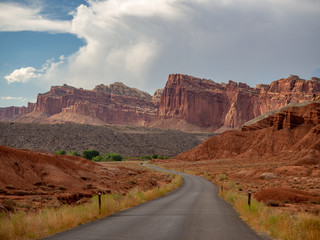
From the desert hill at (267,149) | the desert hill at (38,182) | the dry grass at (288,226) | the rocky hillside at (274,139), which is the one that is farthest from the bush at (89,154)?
the dry grass at (288,226)

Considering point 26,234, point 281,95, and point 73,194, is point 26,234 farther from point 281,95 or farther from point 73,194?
point 281,95

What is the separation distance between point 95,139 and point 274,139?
7035 centimetres

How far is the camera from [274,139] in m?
89.9

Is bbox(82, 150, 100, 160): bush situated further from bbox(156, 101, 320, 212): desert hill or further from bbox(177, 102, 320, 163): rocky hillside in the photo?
bbox(177, 102, 320, 163): rocky hillside

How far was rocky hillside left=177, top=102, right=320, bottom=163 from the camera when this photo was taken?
7950cm

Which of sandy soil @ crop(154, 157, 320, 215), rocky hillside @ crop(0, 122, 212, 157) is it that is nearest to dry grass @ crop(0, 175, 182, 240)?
sandy soil @ crop(154, 157, 320, 215)

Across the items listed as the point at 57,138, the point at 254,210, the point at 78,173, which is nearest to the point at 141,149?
the point at 57,138

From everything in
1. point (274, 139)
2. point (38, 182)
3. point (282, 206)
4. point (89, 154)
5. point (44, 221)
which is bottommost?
point (282, 206)

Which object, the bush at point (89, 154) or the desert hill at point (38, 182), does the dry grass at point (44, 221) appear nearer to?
the desert hill at point (38, 182)

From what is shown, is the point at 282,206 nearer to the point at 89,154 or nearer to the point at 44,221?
the point at 44,221

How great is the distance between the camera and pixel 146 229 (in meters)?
11.4

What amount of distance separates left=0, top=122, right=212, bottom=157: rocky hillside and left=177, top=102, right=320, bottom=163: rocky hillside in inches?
1108

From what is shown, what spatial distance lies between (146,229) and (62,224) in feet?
11.3

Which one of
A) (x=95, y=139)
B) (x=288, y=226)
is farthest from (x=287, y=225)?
(x=95, y=139)
